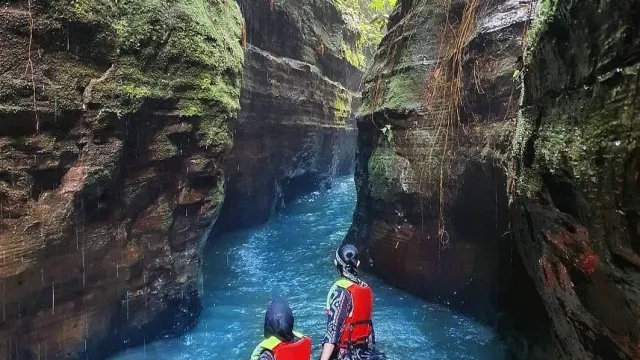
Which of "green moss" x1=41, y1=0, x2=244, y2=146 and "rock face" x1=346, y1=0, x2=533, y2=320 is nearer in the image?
"green moss" x1=41, y1=0, x2=244, y2=146

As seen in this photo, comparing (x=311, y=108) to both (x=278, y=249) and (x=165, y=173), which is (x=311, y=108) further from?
(x=165, y=173)

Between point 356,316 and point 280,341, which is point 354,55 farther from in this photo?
point 280,341

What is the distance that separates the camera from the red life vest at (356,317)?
460cm

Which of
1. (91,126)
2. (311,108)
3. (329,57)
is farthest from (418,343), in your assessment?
(329,57)

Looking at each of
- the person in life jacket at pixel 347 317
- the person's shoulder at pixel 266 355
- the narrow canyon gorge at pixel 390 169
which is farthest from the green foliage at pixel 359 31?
the person's shoulder at pixel 266 355

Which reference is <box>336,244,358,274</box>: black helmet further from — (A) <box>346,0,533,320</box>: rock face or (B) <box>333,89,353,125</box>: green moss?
(B) <box>333,89,353,125</box>: green moss

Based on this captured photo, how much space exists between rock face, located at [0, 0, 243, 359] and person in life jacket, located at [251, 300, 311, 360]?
3.48m

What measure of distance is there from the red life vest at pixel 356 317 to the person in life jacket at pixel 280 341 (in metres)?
1.18

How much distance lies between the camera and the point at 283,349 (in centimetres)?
332

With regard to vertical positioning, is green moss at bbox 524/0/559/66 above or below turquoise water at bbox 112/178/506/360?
above

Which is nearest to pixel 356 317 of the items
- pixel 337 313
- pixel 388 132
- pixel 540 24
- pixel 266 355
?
pixel 337 313

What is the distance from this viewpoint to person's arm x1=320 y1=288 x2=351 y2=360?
4482 mm

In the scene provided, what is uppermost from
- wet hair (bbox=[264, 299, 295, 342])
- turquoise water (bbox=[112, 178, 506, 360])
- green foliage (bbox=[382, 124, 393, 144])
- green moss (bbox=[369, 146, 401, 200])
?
green foliage (bbox=[382, 124, 393, 144])

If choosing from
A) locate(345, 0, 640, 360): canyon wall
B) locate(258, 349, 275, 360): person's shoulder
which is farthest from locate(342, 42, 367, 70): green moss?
locate(258, 349, 275, 360): person's shoulder
